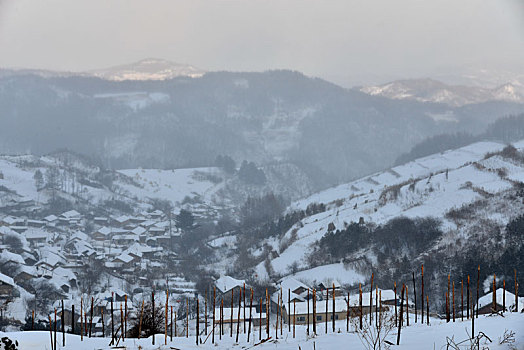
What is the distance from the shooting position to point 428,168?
211ft

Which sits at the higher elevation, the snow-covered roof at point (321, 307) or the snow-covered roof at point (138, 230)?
the snow-covered roof at point (138, 230)

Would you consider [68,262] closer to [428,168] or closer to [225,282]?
[225,282]

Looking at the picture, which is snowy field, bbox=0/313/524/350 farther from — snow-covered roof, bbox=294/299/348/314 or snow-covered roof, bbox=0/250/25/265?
snow-covered roof, bbox=0/250/25/265

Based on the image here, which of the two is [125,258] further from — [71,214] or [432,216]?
[71,214]

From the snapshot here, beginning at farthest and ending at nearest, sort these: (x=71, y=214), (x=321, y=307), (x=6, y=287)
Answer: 1. (x=71, y=214)
2. (x=6, y=287)
3. (x=321, y=307)

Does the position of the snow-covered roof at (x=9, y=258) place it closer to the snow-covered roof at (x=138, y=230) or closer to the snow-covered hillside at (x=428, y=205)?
the snow-covered hillside at (x=428, y=205)

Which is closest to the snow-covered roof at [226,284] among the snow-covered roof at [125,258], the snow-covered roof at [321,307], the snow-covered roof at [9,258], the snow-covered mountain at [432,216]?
the snow-covered mountain at [432,216]

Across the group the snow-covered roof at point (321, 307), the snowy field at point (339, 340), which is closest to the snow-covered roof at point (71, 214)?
the snow-covered roof at point (321, 307)

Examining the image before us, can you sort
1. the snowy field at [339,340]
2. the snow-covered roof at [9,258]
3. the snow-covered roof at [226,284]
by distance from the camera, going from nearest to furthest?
1. the snowy field at [339,340]
2. the snow-covered roof at [226,284]
3. the snow-covered roof at [9,258]

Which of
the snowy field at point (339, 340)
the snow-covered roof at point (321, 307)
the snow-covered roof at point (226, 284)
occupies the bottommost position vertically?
the snow-covered roof at point (321, 307)

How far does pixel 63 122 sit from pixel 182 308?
416 ft

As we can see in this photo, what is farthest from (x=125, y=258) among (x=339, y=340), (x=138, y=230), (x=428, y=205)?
(x=339, y=340)

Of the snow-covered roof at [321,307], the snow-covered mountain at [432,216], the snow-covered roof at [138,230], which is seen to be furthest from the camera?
the snow-covered roof at [138,230]

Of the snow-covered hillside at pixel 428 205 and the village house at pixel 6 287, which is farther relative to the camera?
the snow-covered hillside at pixel 428 205
